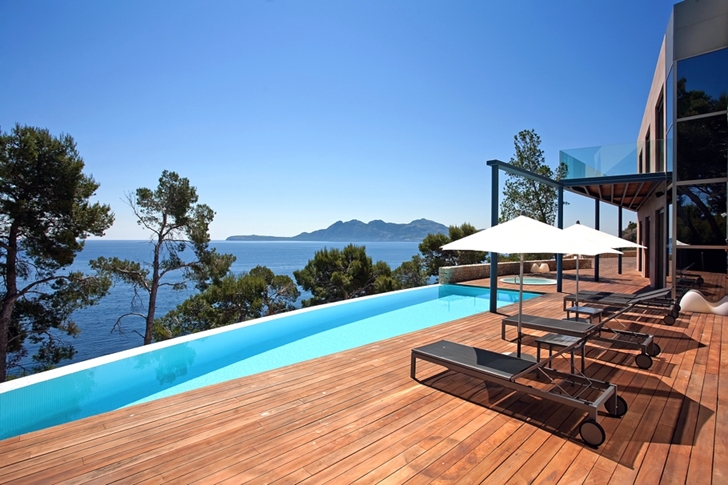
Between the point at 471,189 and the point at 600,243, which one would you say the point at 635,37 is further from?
the point at 471,189

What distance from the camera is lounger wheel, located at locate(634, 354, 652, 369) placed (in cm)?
458

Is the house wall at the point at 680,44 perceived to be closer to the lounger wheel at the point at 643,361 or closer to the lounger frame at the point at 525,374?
the lounger wheel at the point at 643,361

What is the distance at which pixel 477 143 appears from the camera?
19.7 m

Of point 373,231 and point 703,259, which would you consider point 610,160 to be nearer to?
point 703,259

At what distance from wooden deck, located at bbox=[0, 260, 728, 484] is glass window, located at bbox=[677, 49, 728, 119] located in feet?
23.9

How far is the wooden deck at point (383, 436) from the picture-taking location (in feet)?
8.19

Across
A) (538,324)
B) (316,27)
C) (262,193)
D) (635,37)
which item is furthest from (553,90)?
(262,193)

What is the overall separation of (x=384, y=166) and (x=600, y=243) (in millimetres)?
25169

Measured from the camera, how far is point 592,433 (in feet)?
9.26

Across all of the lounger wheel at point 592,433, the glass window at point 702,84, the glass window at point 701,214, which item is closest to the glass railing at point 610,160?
the glass window at point 702,84

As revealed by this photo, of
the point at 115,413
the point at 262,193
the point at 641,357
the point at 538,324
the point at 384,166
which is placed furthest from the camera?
the point at 262,193

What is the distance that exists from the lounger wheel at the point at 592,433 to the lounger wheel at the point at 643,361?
250cm

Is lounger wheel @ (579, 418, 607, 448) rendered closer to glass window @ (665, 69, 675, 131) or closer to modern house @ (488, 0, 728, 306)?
modern house @ (488, 0, 728, 306)

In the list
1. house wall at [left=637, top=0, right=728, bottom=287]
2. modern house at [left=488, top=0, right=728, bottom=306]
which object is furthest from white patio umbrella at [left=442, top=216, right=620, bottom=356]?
house wall at [left=637, top=0, right=728, bottom=287]
